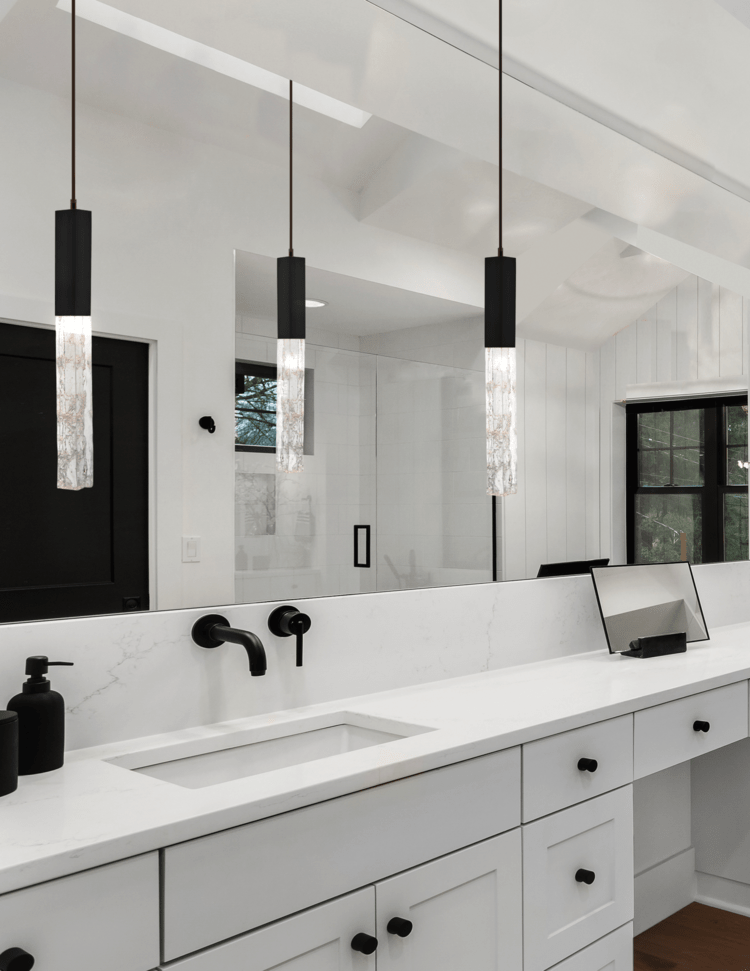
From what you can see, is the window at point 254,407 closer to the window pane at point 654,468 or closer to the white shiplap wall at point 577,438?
the white shiplap wall at point 577,438

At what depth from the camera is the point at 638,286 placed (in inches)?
96.8

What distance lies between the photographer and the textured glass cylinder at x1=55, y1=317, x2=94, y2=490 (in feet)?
4.51

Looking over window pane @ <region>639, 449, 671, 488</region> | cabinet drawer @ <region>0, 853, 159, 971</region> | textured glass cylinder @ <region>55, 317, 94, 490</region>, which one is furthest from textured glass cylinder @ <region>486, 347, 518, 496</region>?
cabinet drawer @ <region>0, 853, 159, 971</region>

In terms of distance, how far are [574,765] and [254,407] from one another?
0.96m

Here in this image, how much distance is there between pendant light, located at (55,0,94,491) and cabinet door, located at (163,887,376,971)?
763 millimetres

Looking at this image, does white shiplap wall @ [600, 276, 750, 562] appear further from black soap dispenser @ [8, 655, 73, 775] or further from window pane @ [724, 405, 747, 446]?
black soap dispenser @ [8, 655, 73, 775]

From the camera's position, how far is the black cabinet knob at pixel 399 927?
1258mm

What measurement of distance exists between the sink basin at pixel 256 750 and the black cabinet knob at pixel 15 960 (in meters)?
0.49

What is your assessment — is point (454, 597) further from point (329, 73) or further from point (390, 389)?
point (329, 73)

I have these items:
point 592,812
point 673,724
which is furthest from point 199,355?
point 673,724

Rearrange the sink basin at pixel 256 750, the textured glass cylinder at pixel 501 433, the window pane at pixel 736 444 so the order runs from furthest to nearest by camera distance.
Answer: the window pane at pixel 736 444 → the textured glass cylinder at pixel 501 433 → the sink basin at pixel 256 750

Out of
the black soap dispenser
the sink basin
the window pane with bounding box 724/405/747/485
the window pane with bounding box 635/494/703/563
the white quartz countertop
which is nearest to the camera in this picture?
the white quartz countertop

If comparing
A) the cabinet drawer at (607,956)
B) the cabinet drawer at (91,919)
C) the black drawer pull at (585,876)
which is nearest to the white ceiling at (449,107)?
the cabinet drawer at (91,919)

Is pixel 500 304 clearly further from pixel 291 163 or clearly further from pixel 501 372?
pixel 291 163
